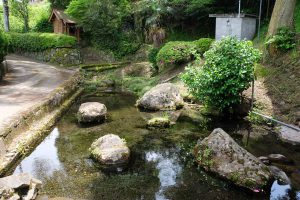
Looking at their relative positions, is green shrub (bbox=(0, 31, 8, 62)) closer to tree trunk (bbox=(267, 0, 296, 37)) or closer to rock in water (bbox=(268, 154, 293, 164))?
tree trunk (bbox=(267, 0, 296, 37))

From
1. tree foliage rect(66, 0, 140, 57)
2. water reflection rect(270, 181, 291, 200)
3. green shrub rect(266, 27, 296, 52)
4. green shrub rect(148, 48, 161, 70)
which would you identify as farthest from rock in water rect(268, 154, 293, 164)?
tree foliage rect(66, 0, 140, 57)

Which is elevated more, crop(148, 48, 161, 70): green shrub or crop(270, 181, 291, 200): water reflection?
crop(148, 48, 161, 70): green shrub

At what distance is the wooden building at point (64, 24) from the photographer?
32.7 meters

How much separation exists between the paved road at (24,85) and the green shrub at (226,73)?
805cm

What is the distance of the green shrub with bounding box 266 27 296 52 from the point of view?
16984mm

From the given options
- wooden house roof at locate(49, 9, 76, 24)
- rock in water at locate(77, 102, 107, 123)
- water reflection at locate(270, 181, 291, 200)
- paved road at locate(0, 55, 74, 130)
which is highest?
wooden house roof at locate(49, 9, 76, 24)

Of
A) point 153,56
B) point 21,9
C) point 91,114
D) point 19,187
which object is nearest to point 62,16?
point 21,9

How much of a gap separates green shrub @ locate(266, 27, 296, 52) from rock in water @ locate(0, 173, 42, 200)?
45.8 ft

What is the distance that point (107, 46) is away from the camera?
3181 centimetres

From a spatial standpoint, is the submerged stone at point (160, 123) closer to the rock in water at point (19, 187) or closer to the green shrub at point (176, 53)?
the rock in water at point (19, 187)

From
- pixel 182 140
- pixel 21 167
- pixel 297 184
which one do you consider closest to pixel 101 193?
pixel 21 167

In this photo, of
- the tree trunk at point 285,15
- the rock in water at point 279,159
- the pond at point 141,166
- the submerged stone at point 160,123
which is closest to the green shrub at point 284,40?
the tree trunk at point 285,15

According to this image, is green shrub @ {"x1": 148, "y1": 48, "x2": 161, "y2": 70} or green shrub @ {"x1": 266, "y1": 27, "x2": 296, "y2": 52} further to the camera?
green shrub @ {"x1": 148, "y1": 48, "x2": 161, "y2": 70}

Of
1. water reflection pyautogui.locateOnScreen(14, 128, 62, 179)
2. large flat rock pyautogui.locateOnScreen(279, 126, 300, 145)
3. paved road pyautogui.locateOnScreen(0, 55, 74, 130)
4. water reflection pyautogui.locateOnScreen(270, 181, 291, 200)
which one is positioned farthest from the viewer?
paved road pyautogui.locateOnScreen(0, 55, 74, 130)
